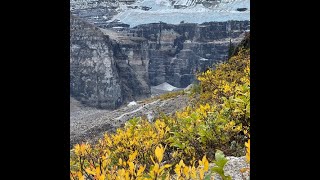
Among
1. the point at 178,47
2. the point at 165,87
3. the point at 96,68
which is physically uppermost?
the point at 178,47

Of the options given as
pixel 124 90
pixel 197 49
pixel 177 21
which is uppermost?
pixel 177 21

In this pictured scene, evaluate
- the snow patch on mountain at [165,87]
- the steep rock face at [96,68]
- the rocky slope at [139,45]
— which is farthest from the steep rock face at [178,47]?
the steep rock face at [96,68]

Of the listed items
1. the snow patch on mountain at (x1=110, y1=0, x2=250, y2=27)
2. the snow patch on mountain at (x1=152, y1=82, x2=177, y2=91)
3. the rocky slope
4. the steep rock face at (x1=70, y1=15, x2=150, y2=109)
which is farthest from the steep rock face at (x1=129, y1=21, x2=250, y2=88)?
the steep rock face at (x1=70, y1=15, x2=150, y2=109)

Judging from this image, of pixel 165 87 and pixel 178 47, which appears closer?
pixel 165 87

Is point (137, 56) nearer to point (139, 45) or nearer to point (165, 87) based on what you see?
point (139, 45)

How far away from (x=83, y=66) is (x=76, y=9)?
65.0 metres

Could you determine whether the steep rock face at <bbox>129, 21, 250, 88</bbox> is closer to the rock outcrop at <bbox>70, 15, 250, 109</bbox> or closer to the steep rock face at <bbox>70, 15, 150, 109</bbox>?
the rock outcrop at <bbox>70, 15, 250, 109</bbox>

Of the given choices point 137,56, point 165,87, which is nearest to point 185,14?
point 165,87
